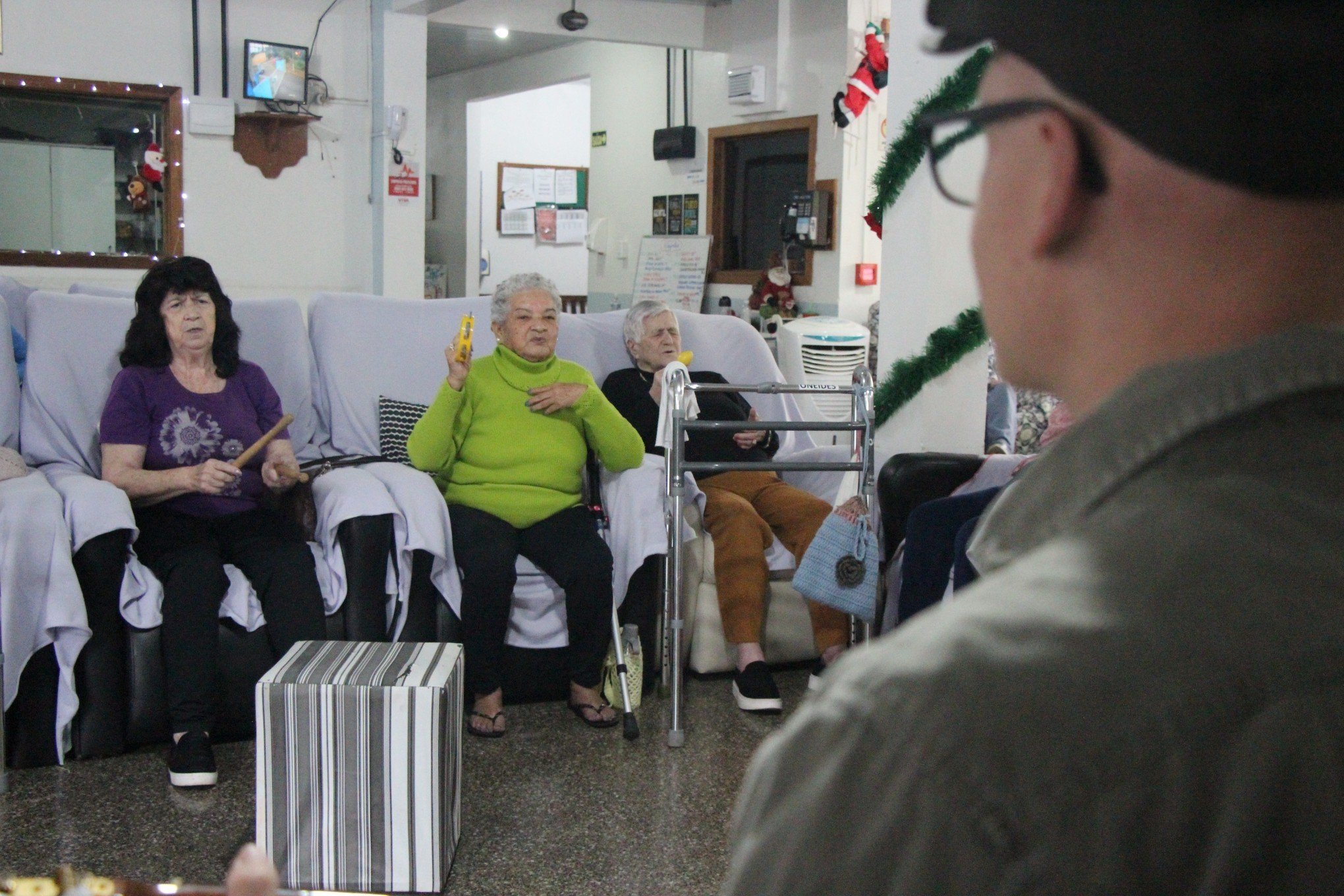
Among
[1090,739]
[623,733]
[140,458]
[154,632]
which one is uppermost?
[1090,739]

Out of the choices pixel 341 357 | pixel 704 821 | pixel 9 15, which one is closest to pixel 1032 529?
pixel 704 821

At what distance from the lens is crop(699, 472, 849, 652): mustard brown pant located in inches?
131

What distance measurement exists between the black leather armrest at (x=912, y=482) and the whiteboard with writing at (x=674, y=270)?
411cm

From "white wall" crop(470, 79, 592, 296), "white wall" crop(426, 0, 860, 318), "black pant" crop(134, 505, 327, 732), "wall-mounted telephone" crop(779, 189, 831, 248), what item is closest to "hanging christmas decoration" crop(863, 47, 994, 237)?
"black pant" crop(134, 505, 327, 732)

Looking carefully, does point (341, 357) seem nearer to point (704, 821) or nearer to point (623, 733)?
point (623, 733)

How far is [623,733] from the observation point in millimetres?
3047

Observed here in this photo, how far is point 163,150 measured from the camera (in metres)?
6.07

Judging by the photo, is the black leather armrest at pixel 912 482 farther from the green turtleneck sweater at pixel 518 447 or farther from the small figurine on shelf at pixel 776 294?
the small figurine on shelf at pixel 776 294

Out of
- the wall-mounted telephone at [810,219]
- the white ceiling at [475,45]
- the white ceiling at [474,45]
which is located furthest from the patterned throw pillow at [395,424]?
the white ceiling at [474,45]

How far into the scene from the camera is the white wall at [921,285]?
3367 mm

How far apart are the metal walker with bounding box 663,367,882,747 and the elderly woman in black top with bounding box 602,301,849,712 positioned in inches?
7.3

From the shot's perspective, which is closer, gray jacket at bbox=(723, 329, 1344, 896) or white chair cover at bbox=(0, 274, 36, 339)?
gray jacket at bbox=(723, 329, 1344, 896)

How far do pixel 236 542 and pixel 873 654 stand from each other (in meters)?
2.83

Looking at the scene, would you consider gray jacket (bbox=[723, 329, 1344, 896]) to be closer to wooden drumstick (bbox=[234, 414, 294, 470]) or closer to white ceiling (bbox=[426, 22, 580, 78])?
wooden drumstick (bbox=[234, 414, 294, 470])
